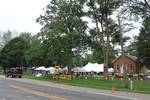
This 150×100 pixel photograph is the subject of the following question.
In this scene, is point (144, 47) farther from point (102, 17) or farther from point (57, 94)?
point (57, 94)

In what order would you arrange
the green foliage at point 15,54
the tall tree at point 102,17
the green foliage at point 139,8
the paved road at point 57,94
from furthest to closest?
1. the green foliage at point 15,54
2. the tall tree at point 102,17
3. the green foliage at point 139,8
4. the paved road at point 57,94

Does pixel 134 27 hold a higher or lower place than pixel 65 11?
lower

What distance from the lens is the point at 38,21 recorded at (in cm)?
8119

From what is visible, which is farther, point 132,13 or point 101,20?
point 101,20

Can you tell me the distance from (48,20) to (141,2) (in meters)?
31.1

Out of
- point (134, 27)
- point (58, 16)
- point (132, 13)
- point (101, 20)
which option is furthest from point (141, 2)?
point (58, 16)

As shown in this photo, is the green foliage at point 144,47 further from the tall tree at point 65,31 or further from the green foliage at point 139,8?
the green foliage at point 139,8

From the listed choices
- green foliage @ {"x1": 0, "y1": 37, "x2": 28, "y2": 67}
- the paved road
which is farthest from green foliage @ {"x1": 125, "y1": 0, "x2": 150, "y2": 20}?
green foliage @ {"x1": 0, "y1": 37, "x2": 28, "y2": 67}

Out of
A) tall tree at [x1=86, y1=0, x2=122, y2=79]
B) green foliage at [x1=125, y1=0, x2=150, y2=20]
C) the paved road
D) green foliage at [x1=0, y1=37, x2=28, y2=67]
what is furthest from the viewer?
green foliage at [x1=0, y1=37, x2=28, y2=67]

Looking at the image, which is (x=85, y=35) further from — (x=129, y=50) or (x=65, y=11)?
(x=129, y=50)

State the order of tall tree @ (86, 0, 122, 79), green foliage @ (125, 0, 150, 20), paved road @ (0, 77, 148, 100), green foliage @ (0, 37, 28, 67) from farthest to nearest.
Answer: green foliage @ (0, 37, 28, 67)
tall tree @ (86, 0, 122, 79)
green foliage @ (125, 0, 150, 20)
paved road @ (0, 77, 148, 100)

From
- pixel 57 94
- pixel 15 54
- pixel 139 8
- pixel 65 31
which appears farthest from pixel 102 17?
pixel 15 54

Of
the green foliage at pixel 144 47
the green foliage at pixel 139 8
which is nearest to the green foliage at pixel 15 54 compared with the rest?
the green foliage at pixel 144 47

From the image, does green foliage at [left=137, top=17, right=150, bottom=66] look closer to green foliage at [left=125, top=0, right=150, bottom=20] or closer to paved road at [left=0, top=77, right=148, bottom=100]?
green foliage at [left=125, top=0, right=150, bottom=20]
